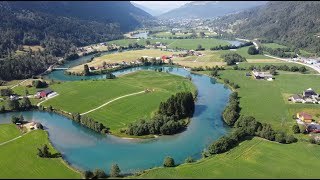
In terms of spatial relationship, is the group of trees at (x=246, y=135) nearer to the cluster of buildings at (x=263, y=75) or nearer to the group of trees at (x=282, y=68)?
the cluster of buildings at (x=263, y=75)

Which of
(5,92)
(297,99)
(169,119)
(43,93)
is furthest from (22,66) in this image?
(297,99)

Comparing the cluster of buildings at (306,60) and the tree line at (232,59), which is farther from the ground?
the cluster of buildings at (306,60)

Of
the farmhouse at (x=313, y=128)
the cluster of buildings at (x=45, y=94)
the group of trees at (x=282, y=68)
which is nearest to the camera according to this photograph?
the farmhouse at (x=313, y=128)

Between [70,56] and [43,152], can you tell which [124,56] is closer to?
[70,56]

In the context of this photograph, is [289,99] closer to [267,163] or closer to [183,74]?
[267,163]

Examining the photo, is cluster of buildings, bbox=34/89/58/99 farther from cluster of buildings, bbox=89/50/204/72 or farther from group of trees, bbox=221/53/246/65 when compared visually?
group of trees, bbox=221/53/246/65

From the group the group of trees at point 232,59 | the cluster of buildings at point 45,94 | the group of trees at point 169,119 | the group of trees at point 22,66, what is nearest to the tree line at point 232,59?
the group of trees at point 232,59

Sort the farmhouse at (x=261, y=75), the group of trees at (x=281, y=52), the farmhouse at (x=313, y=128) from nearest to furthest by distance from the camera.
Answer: the farmhouse at (x=313, y=128) → the farmhouse at (x=261, y=75) → the group of trees at (x=281, y=52)
